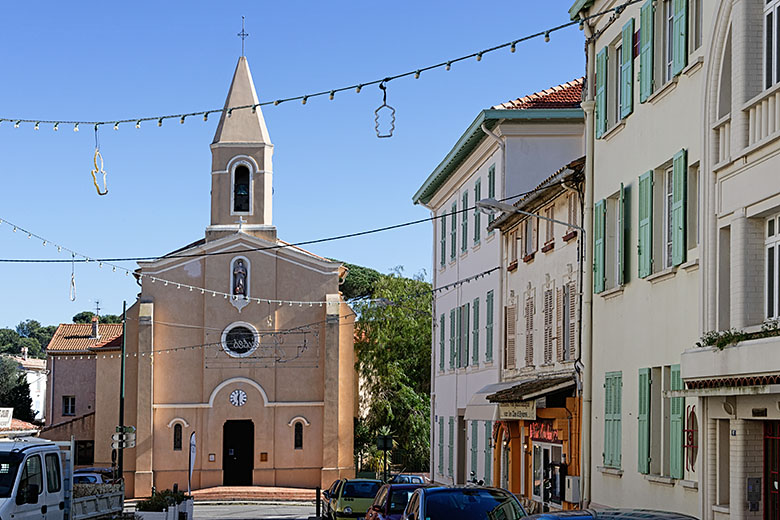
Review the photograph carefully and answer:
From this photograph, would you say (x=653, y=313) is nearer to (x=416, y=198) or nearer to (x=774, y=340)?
(x=774, y=340)

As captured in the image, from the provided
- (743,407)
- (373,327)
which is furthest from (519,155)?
(373,327)

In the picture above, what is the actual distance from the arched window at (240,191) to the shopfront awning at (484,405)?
2748 centimetres

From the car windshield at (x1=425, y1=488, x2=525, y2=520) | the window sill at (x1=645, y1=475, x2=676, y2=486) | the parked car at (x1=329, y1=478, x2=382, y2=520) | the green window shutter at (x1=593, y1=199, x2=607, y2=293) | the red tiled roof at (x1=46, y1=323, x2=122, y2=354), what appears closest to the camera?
the car windshield at (x1=425, y1=488, x2=525, y2=520)

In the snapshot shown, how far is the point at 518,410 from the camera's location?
82.3ft

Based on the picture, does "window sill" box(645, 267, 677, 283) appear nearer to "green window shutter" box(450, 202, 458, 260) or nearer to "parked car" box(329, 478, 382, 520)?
"parked car" box(329, 478, 382, 520)

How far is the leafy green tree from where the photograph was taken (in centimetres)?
5972

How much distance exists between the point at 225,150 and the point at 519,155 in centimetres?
2796

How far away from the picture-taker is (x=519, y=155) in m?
30.9

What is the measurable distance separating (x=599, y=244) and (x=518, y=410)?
5.17 metres

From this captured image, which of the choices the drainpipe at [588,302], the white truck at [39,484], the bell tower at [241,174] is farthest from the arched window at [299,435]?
the drainpipe at [588,302]

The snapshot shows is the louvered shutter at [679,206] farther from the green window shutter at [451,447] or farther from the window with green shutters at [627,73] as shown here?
the green window shutter at [451,447]

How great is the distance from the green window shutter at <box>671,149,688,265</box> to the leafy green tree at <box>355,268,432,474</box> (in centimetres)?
4253

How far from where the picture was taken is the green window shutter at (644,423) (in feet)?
59.6

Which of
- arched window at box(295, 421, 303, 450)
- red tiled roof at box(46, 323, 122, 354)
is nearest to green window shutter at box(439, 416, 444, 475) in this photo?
arched window at box(295, 421, 303, 450)
